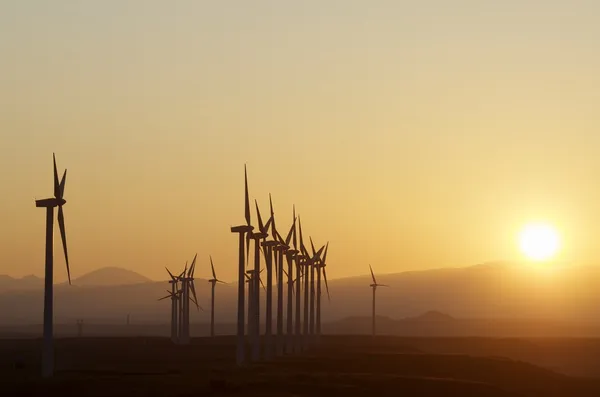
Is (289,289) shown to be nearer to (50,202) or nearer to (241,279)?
(241,279)

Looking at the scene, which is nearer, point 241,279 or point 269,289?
point 241,279

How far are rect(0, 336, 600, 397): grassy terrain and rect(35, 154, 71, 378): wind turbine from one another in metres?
1.49

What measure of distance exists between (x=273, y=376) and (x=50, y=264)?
1961 centimetres

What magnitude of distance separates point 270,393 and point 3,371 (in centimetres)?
3270

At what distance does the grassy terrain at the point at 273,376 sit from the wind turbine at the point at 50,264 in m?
1.49

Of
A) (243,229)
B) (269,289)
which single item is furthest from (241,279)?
(269,289)

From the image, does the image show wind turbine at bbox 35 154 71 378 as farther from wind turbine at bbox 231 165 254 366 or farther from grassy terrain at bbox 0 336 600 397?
wind turbine at bbox 231 165 254 366

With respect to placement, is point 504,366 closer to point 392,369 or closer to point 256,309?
point 392,369

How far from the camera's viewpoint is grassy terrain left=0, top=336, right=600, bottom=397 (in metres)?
78.5

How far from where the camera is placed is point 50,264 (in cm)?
8369

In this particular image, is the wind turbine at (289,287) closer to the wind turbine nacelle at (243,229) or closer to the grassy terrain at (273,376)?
the grassy terrain at (273,376)

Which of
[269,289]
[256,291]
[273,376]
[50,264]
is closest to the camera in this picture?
[50,264]

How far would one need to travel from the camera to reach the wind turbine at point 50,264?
82250 millimetres

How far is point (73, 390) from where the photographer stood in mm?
75688
